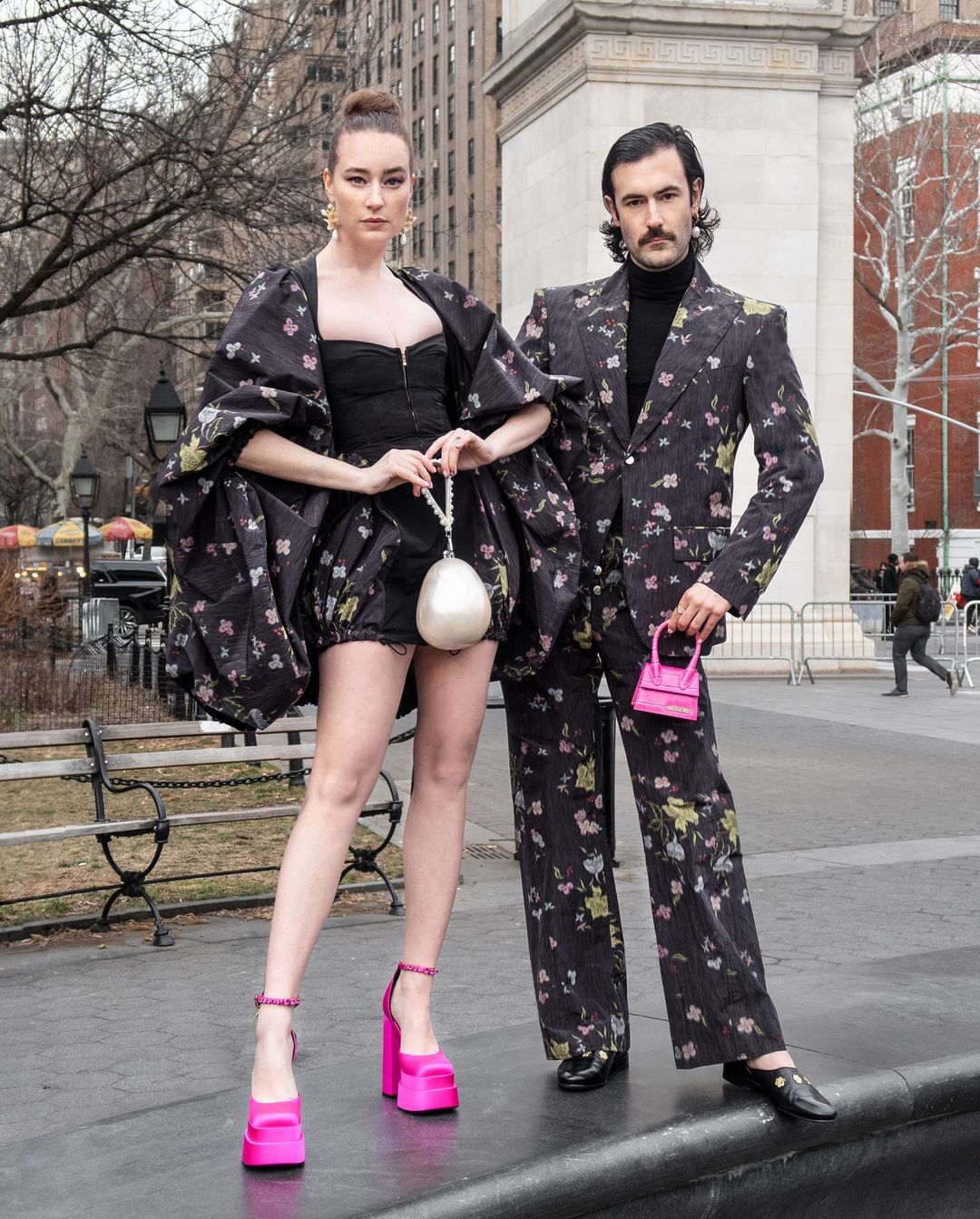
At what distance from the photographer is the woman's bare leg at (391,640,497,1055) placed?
11.2ft

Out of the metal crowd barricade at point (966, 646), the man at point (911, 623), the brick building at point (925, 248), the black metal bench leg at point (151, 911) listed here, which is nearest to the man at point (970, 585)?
the metal crowd barricade at point (966, 646)

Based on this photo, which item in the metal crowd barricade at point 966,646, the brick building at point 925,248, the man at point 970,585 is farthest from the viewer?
the brick building at point 925,248

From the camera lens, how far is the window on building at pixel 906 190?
42.2 m

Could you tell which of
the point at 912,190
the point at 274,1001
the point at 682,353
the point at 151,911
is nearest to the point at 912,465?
the point at 912,190

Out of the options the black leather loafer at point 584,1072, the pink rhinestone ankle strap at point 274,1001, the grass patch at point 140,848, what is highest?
the pink rhinestone ankle strap at point 274,1001

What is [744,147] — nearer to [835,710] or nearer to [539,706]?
[835,710]

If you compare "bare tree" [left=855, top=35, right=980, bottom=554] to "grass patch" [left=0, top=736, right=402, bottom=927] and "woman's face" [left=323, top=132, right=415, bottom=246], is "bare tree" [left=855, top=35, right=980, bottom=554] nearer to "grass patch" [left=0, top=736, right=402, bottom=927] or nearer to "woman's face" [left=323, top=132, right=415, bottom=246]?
"grass patch" [left=0, top=736, right=402, bottom=927]

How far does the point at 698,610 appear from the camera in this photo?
343 centimetres

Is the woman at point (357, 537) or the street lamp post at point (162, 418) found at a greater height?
the street lamp post at point (162, 418)

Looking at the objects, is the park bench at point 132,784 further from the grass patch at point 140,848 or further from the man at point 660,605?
the man at point 660,605

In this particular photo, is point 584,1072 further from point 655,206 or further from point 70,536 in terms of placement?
point 70,536

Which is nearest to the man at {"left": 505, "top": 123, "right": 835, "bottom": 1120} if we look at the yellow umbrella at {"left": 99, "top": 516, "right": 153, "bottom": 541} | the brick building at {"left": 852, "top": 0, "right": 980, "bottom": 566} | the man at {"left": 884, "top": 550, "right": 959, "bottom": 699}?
the man at {"left": 884, "top": 550, "right": 959, "bottom": 699}

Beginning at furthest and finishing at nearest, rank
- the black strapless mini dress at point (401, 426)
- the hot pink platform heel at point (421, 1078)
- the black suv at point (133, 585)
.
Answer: the black suv at point (133, 585) → the hot pink platform heel at point (421, 1078) → the black strapless mini dress at point (401, 426)

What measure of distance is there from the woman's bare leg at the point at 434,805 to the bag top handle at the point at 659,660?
35 centimetres
